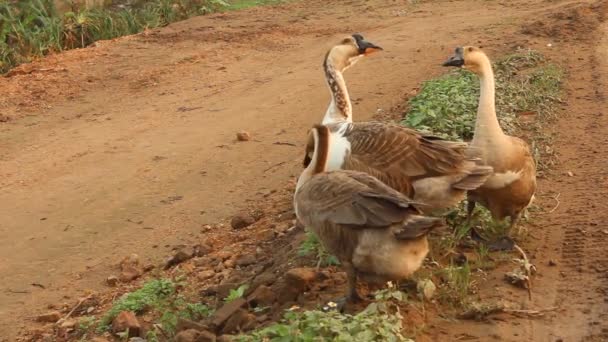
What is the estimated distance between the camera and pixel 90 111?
11523 mm

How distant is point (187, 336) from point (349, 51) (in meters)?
3.40

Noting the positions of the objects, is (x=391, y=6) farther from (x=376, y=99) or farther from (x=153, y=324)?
(x=153, y=324)

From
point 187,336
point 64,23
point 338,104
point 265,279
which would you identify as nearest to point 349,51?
point 338,104

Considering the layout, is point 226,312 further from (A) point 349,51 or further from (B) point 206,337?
(A) point 349,51

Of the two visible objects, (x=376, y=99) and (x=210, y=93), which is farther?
(x=210, y=93)

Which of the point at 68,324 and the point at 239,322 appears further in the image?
the point at 68,324

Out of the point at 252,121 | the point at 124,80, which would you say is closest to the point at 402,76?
the point at 252,121

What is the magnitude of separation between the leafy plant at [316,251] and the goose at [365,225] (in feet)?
1.74

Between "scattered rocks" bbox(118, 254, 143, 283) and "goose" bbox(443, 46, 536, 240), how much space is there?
2.51 metres

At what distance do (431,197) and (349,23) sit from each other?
32.2ft

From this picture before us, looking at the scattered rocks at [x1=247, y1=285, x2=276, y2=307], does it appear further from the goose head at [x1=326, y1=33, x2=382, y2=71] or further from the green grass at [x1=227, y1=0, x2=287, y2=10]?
the green grass at [x1=227, y1=0, x2=287, y2=10]

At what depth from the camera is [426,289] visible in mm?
5188

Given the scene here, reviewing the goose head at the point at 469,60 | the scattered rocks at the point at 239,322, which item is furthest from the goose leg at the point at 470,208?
the scattered rocks at the point at 239,322

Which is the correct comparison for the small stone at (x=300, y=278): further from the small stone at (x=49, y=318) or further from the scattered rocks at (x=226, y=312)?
the small stone at (x=49, y=318)
